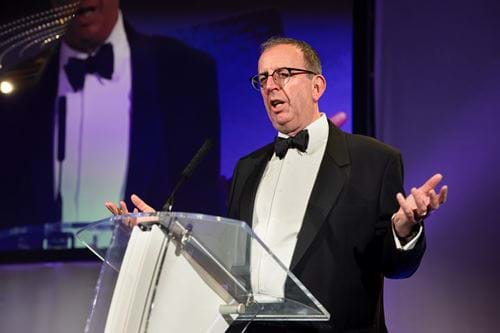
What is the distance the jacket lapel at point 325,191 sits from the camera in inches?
82.8

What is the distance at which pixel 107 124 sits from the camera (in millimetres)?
3744

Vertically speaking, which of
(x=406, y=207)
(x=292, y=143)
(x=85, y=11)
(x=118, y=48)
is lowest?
(x=406, y=207)

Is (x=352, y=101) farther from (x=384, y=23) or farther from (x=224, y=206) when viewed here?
(x=224, y=206)

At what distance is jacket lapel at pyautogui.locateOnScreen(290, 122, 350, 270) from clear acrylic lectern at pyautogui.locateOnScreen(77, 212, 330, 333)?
496 millimetres

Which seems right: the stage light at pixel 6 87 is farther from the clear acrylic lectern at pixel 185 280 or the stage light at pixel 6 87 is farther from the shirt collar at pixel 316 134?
the clear acrylic lectern at pixel 185 280

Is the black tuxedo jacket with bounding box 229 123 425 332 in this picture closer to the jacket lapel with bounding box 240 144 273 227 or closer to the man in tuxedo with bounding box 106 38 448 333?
the man in tuxedo with bounding box 106 38 448 333

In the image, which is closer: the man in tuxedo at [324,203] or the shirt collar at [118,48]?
the man in tuxedo at [324,203]

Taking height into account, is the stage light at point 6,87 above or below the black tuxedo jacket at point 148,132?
above

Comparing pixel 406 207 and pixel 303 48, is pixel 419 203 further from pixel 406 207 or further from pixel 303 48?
pixel 303 48

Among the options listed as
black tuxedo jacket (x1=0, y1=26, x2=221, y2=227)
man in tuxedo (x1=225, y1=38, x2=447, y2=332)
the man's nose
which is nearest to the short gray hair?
man in tuxedo (x1=225, y1=38, x2=447, y2=332)

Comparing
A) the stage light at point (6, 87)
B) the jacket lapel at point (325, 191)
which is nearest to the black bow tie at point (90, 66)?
the stage light at point (6, 87)

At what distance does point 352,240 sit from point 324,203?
14cm

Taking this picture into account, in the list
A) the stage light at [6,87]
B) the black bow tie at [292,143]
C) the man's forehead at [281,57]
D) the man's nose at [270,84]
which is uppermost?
the stage light at [6,87]

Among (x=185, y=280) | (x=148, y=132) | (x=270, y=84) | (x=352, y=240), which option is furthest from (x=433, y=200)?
(x=148, y=132)
